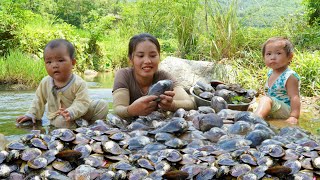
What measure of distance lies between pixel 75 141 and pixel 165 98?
115 cm

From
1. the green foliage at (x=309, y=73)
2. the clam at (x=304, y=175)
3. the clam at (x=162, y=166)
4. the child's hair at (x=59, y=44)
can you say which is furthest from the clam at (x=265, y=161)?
the green foliage at (x=309, y=73)

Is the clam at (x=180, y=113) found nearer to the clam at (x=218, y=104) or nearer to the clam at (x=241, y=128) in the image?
the clam at (x=218, y=104)

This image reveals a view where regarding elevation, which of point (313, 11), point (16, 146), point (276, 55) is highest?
point (313, 11)

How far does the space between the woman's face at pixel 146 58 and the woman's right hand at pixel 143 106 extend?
1.19ft

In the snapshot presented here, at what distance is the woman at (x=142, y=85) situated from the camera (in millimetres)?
3262

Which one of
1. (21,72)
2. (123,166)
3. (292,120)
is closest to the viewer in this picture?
(123,166)

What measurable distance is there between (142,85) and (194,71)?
200 cm

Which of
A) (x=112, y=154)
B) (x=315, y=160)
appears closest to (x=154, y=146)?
(x=112, y=154)

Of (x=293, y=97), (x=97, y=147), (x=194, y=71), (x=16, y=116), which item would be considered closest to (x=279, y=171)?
(x=97, y=147)

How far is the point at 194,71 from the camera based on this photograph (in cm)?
562

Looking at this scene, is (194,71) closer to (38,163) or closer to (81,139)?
(81,139)

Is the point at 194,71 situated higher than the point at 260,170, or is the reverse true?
the point at 194,71

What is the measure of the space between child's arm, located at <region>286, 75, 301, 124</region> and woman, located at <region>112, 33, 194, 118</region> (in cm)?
94

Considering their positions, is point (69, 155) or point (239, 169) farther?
point (69, 155)
